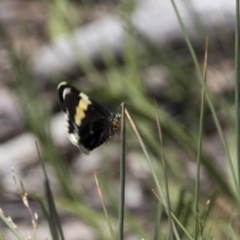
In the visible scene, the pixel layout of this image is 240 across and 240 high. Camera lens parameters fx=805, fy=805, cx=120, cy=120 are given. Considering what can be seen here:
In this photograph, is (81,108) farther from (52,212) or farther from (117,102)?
(117,102)

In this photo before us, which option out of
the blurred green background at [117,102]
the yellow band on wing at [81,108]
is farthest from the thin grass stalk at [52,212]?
the blurred green background at [117,102]

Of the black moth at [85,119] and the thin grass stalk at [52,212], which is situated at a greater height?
the black moth at [85,119]

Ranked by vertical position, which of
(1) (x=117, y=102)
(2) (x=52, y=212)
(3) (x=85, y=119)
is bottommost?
(2) (x=52, y=212)

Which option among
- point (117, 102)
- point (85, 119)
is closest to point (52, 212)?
point (85, 119)

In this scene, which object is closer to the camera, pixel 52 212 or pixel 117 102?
pixel 52 212

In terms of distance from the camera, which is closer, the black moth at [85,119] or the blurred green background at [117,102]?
the black moth at [85,119]

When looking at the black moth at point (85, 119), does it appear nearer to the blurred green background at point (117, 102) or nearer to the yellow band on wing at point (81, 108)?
the yellow band on wing at point (81, 108)

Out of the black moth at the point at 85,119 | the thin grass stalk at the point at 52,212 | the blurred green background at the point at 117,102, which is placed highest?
the blurred green background at the point at 117,102

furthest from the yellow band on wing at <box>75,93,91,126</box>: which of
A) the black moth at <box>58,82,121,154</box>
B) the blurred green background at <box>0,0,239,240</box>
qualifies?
the blurred green background at <box>0,0,239,240</box>
